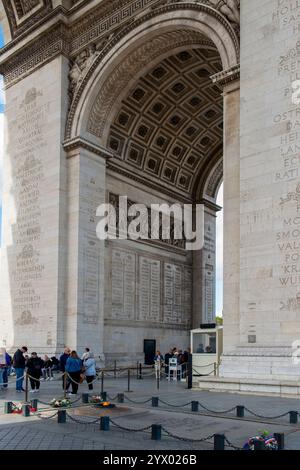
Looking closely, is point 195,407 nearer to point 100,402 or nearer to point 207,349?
point 100,402

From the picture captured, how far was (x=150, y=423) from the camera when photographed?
10.6 m

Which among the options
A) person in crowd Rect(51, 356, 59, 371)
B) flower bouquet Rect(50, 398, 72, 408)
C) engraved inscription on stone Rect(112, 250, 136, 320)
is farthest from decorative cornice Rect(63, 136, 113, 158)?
flower bouquet Rect(50, 398, 72, 408)

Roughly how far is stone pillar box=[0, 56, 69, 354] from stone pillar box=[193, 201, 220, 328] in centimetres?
1130

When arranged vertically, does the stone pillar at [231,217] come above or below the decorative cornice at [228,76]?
below

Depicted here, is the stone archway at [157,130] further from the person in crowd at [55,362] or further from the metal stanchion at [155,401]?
the metal stanchion at [155,401]

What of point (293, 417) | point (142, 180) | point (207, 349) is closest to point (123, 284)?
point (142, 180)

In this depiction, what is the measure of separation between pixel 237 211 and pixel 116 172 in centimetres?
1090

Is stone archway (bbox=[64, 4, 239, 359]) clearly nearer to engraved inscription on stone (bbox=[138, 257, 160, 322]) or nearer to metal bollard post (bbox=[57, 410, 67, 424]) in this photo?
engraved inscription on stone (bbox=[138, 257, 160, 322])

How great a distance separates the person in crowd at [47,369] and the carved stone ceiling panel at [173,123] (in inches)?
419

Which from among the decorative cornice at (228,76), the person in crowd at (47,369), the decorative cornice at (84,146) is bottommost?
the person in crowd at (47,369)

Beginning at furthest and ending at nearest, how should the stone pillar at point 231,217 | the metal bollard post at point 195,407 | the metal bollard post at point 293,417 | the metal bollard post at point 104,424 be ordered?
the stone pillar at point 231,217 < the metal bollard post at point 195,407 < the metal bollard post at point 293,417 < the metal bollard post at point 104,424

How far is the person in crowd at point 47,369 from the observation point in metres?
22.3

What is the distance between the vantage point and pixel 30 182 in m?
27.1

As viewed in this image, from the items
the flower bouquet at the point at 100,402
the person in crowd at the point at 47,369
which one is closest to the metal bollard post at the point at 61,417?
the flower bouquet at the point at 100,402
